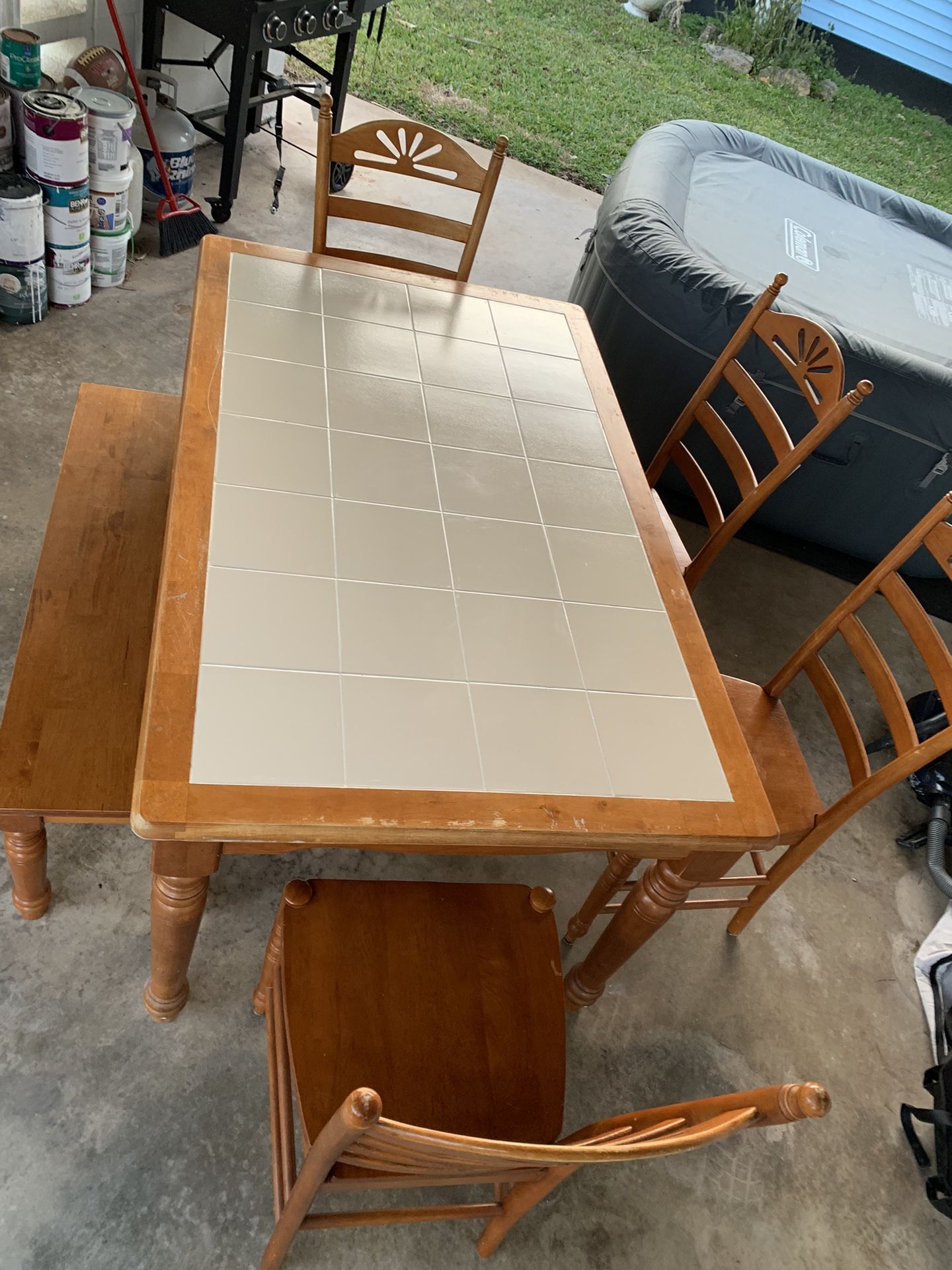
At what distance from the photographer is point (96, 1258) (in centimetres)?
131

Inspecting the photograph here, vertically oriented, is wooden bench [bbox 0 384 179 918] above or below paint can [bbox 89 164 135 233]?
above

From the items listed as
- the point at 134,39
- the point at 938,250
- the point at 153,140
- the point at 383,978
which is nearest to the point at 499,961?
the point at 383,978

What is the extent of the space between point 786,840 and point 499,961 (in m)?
0.66

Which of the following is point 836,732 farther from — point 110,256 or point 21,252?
point 110,256

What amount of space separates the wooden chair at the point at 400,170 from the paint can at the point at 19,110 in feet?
3.67

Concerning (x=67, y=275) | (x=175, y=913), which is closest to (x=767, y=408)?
(x=175, y=913)

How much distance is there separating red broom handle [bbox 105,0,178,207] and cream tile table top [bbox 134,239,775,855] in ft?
5.36

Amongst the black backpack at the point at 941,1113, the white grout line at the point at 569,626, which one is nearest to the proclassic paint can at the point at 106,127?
the white grout line at the point at 569,626

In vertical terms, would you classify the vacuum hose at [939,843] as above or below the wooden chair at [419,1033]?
below

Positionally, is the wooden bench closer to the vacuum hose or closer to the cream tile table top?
the cream tile table top

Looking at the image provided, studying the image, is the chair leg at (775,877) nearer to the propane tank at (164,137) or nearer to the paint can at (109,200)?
the paint can at (109,200)

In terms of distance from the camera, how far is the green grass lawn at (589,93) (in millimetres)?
5129

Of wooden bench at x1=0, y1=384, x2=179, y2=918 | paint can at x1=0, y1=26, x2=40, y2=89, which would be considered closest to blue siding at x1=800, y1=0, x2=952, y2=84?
paint can at x1=0, y1=26, x2=40, y2=89

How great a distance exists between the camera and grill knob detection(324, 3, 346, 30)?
3271 millimetres
